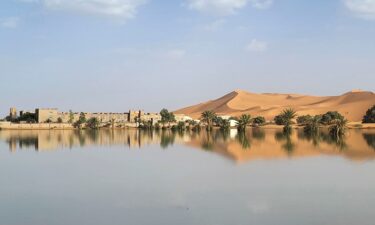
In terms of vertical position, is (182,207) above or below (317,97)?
below

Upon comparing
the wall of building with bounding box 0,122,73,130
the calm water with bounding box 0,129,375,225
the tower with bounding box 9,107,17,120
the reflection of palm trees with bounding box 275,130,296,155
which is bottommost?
the calm water with bounding box 0,129,375,225

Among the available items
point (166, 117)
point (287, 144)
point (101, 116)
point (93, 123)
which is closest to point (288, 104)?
point (166, 117)

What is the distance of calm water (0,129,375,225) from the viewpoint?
36.4 feet

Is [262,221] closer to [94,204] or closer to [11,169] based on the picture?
[94,204]

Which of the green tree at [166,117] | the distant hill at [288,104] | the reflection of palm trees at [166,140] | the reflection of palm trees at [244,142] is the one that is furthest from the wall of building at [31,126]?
the distant hill at [288,104]

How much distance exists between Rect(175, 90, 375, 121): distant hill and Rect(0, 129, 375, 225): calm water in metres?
69.5

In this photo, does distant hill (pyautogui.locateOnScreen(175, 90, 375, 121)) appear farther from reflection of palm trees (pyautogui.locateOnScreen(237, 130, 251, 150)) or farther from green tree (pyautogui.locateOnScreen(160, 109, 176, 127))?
reflection of palm trees (pyautogui.locateOnScreen(237, 130, 251, 150))

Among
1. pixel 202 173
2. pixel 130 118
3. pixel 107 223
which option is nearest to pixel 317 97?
pixel 130 118

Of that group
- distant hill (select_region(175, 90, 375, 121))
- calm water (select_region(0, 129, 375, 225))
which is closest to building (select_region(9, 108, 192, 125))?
distant hill (select_region(175, 90, 375, 121))

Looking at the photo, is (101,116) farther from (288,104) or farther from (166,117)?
(288,104)

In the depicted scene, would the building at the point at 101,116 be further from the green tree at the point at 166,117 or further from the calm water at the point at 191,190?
the calm water at the point at 191,190

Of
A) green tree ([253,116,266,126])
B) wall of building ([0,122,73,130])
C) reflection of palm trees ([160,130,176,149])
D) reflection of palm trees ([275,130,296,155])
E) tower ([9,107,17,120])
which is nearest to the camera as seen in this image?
reflection of palm trees ([275,130,296,155])

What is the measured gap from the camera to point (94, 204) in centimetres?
1254

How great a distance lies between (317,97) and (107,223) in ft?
391
